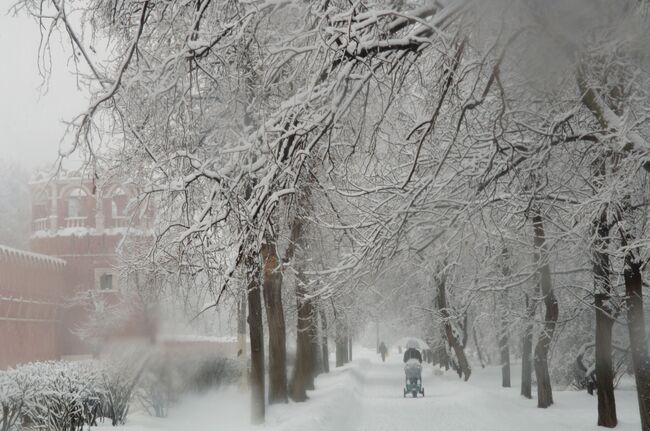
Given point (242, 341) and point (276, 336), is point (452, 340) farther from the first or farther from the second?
point (242, 341)

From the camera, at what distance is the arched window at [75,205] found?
52369mm

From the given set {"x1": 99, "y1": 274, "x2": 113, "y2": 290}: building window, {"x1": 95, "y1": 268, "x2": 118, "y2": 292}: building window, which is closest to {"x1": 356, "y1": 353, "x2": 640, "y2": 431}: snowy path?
{"x1": 95, "y1": 268, "x2": 118, "y2": 292}: building window

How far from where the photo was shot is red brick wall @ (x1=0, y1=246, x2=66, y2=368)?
121 feet

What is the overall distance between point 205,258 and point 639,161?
15.9 ft

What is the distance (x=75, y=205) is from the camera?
2140 inches

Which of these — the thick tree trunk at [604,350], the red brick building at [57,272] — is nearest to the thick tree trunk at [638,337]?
the thick tree trunk at [604,350]

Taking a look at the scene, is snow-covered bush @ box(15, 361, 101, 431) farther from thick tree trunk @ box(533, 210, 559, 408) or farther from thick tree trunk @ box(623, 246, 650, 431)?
thick tree trunk @ box(533, 210, 559, 408)

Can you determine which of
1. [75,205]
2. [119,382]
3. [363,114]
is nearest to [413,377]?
[119,382]

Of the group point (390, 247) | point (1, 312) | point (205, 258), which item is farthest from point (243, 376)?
point (1, 312)

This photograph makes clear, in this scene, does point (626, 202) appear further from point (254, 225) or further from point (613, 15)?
point (254, 225)

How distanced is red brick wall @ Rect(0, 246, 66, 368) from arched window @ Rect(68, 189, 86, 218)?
5.80m

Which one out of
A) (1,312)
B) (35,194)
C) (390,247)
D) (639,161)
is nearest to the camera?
(639,161)

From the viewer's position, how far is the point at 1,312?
36.0 meters

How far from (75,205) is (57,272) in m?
7.27
